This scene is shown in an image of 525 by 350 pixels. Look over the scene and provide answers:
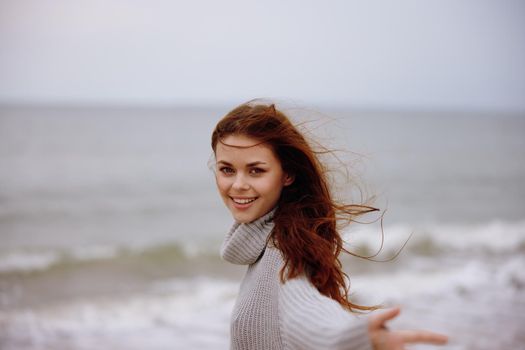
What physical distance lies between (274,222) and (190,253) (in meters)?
10.3

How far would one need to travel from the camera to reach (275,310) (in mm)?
1771

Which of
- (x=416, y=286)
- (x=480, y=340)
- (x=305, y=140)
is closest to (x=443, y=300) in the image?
(x=416, y=286)

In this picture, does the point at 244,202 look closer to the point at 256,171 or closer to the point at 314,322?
the point at 256,171

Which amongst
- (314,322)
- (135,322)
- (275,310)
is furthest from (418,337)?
(135,322)

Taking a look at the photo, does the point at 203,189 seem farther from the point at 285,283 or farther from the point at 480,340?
the point at 285,283

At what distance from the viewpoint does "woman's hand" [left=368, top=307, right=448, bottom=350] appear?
1.34 metres

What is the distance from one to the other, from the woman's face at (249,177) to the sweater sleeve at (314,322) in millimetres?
386

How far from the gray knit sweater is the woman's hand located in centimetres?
2

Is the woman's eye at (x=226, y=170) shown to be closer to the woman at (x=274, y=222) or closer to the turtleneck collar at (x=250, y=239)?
the woman at (x=274, y=222)

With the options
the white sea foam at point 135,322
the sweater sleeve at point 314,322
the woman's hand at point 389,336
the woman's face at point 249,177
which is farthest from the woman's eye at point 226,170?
the white sea foam at point 135,322

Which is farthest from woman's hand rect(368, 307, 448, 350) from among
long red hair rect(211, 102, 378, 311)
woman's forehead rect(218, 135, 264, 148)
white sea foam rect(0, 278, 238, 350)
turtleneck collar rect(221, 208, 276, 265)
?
white sea foam rect(0, 278, 238, 350)

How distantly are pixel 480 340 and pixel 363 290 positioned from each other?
2536mm

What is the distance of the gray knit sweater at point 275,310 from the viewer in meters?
1.41

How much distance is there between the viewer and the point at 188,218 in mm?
16406
